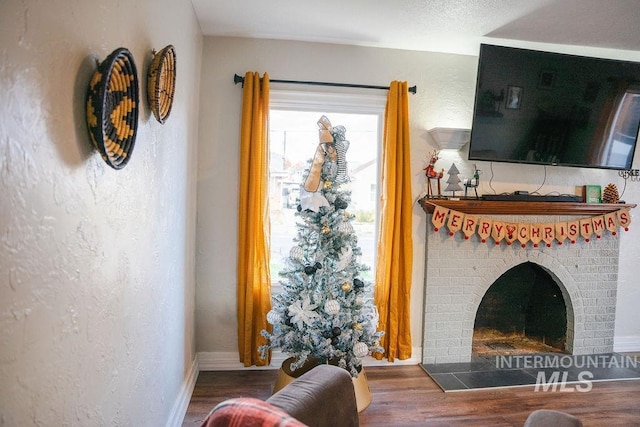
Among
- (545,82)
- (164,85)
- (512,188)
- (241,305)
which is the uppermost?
(545,82)

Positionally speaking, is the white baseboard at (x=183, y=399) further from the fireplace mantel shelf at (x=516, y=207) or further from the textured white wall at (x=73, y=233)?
the fireplace mantel shelf at (x=516, y=207)

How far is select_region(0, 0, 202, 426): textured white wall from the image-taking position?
773mm

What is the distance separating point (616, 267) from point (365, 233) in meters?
2.23

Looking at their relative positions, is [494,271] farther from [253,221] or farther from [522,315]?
[253,221]

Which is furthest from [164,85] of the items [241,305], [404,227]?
Result: [404,227]

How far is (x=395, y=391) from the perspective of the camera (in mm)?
2791

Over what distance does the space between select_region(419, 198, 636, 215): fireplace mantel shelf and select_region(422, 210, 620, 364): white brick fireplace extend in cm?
9

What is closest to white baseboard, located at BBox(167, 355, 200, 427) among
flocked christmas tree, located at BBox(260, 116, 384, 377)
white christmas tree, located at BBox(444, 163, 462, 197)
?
flocked christmas tree, located at BBox(260, 116, 384, 377)

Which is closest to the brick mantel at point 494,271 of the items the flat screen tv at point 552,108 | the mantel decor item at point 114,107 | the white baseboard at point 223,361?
the flat screen tv at point 552,108

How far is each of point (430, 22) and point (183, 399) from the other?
2890 mm

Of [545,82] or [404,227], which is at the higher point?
[545,82]

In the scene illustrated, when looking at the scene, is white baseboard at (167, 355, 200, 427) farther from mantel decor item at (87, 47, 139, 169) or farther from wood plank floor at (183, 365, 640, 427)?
mantel decor item at (87, 47, 139, 169)

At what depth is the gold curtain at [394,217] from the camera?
306cm

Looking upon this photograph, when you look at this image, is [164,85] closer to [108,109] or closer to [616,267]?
[108,109]
